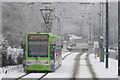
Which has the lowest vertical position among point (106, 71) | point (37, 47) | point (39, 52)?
point (106, 71)

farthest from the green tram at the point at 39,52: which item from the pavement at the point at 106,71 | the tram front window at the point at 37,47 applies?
the pavement at the point at 106,71

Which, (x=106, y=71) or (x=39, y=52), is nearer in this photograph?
(x=39, y=52)

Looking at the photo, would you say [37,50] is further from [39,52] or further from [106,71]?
[106,71]

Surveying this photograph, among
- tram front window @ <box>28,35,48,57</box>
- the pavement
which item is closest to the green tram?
tram front window @ <box>28,35,48,57</box>

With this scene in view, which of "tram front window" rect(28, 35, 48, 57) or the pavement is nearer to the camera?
the pavement

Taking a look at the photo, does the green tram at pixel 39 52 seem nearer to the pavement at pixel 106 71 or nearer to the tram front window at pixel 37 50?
the tram front window at pixel 37 50

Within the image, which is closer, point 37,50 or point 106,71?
point 37,50

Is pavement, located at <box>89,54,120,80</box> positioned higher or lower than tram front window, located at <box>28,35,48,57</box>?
lower

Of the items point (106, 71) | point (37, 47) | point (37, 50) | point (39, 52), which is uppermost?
point (37, 47)

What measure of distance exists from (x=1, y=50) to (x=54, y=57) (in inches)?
526

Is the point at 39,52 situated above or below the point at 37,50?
below

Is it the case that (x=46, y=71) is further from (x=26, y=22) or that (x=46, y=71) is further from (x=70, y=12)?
(x=70, y=12)

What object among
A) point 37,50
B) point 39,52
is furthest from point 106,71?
point 37,50

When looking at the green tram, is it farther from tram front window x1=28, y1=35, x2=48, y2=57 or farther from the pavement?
the pavement
